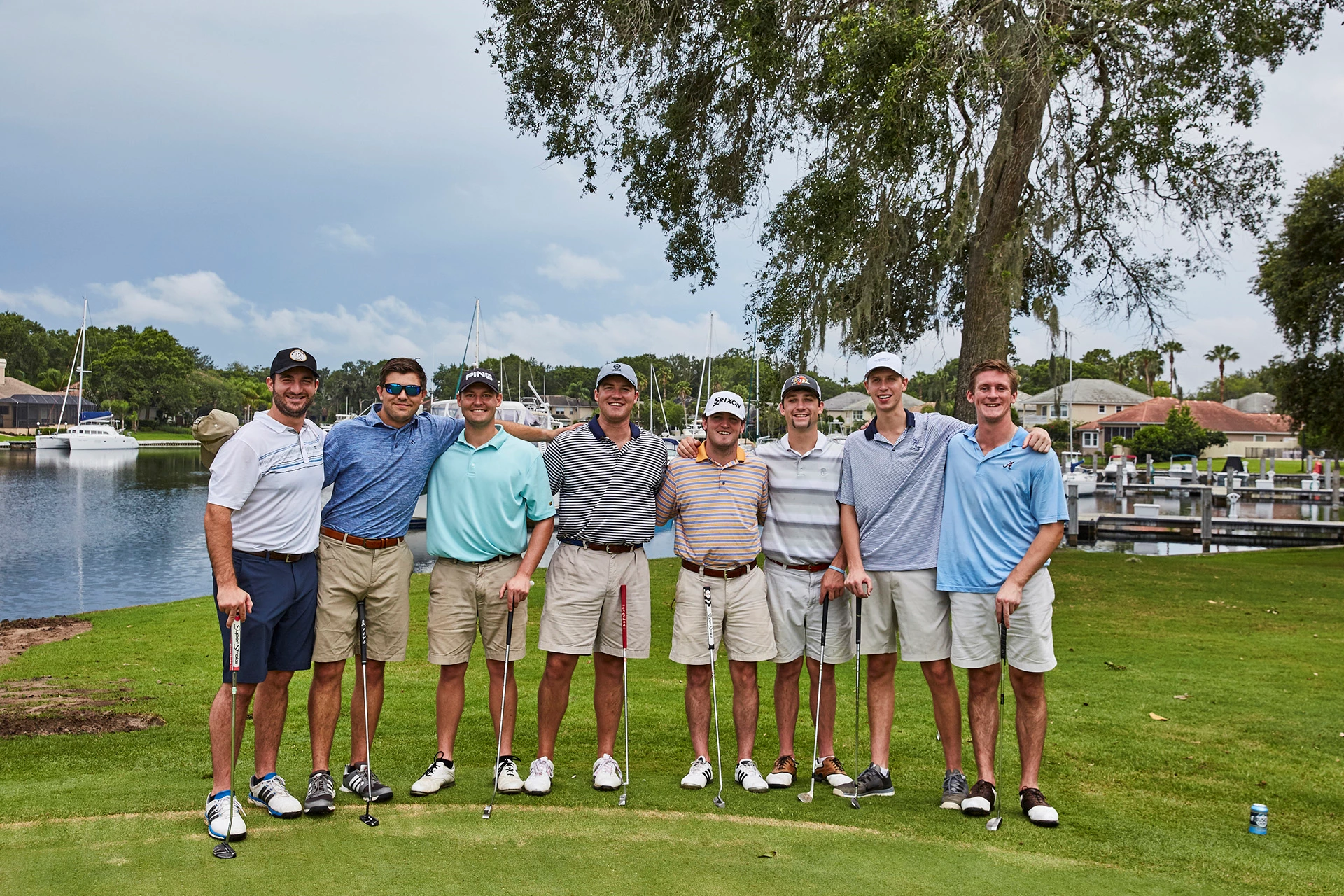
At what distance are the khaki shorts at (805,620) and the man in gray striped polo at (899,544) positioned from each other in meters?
0.15

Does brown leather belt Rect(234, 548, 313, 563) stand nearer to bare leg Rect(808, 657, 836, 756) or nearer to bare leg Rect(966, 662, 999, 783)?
bare leg Rect(808, 657, 836, 756)

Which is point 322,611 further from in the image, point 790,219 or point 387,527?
point 790,219

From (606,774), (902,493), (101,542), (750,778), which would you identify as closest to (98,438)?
(101,542)

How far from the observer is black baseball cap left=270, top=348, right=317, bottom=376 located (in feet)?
15.7

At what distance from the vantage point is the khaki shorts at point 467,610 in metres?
5.21

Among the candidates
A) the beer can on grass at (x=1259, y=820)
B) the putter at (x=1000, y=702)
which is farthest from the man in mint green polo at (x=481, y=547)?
the beer can on grass at (x=1259, y=820)

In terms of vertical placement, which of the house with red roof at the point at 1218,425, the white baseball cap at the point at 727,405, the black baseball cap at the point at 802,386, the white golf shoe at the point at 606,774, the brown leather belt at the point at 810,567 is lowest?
the white golf shoe at the point at 606,774

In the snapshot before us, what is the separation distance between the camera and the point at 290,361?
15.8ft

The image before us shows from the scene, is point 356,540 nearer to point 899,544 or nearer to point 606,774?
point 606,774

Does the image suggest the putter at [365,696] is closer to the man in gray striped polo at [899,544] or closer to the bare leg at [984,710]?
the man in gray striped polo at [899,544]

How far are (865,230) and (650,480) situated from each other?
26.1ft

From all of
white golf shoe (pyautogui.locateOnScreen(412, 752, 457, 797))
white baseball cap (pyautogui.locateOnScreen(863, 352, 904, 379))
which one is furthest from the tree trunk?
white golf shoe (pyautogui.locateOnScreen(412, 752, 457, 797))

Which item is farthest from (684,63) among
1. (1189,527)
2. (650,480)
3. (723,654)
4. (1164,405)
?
(1164,405)

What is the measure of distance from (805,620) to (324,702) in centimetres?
257
